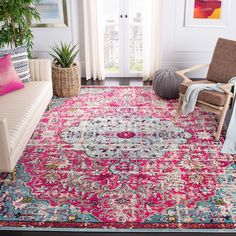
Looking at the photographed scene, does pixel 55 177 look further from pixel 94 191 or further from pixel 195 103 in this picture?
pixel 195 103

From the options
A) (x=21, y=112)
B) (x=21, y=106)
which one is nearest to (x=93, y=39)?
(x=21, y=106)

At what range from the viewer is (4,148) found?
9.72ft

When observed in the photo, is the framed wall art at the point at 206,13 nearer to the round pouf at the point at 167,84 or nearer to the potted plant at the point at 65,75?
the round pouf at the point at 167,84

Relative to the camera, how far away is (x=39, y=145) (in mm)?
3832

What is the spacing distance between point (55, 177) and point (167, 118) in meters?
1.66

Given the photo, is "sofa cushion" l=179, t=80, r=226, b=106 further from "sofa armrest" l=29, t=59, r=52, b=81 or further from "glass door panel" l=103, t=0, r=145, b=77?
"glass door panel" l=103, t=0, r=145, b=77

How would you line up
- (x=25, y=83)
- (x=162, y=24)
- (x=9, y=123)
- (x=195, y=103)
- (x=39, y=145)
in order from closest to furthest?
1. (x=9, y=123)
2. (x=39, y=145)
3. (x=195, y=103)
4. (x=25, y=83)
5. (x=162, y=24)

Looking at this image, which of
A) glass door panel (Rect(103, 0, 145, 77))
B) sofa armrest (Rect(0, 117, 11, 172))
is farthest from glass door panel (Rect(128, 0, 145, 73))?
sofa armrest (Rect(0, 117, 11, 172))

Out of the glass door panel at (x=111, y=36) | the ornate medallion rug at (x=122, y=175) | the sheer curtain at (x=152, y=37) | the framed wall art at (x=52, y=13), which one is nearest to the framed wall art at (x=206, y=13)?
the sheer curtain at (x=152, y=37)

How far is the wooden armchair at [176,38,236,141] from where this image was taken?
390 cm

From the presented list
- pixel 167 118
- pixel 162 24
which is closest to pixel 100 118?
pixel 167 118

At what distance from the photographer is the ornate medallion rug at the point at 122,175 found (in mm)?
2777

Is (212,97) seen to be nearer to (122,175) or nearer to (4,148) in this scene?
(122,175)

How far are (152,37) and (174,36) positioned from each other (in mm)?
343
